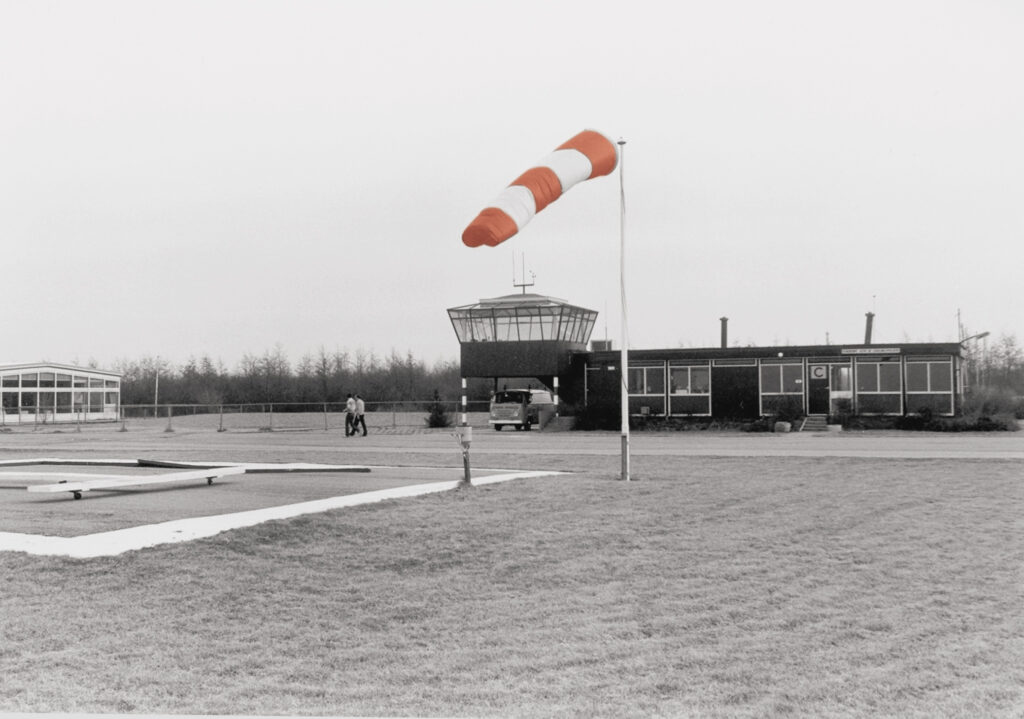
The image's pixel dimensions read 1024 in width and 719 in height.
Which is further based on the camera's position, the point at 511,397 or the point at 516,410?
the point at 511,397

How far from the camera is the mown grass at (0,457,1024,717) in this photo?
224 inches

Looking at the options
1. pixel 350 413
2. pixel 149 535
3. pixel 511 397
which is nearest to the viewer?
pixel 149 535

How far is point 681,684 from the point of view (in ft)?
19.3

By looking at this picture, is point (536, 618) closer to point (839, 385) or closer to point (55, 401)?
point (839, 385)

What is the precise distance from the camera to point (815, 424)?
42938 millimetres

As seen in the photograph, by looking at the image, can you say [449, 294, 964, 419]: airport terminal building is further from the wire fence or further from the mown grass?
the mown grass

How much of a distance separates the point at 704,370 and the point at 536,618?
40.5 metres

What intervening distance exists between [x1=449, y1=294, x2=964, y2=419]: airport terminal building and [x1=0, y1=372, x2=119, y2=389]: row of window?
85.5ft

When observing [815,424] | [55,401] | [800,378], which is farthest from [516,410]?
[55,401]

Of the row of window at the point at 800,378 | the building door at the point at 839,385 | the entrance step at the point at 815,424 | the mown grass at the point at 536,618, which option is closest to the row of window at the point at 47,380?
the row of window at the point at 800,378

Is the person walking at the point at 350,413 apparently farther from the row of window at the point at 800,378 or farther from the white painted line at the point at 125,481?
the white painted line at the point at 125,481

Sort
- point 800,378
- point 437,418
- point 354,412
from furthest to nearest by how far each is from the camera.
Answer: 1. point 800,378
2. point 437,418
3. point 354,412

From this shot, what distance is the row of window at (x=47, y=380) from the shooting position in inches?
2200

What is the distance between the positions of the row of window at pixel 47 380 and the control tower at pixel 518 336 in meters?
26.0
